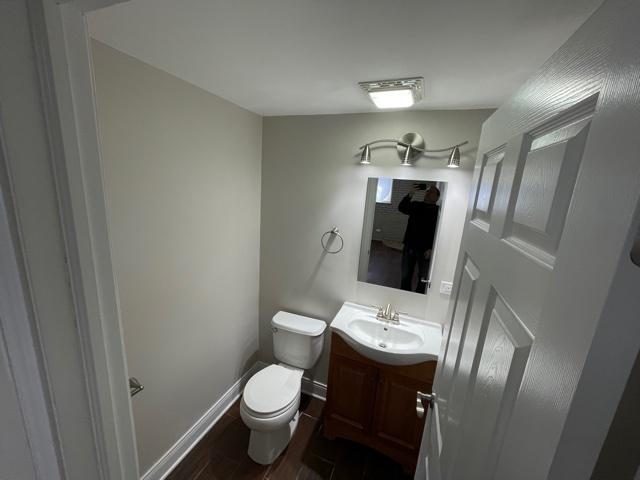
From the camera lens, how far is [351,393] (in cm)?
164

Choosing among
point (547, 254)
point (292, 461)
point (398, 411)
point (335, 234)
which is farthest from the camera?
point (335, 234)

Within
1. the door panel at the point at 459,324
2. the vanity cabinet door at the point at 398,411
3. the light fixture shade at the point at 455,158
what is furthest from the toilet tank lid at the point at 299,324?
the light fixture shade at the point at 455,158

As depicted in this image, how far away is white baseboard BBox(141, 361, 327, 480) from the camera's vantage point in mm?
1468

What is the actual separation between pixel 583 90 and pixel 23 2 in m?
0.85

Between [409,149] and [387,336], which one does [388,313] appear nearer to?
[387,336]

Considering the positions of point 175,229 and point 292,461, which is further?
point 292,461

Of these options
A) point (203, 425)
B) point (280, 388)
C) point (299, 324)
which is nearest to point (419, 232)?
point (299, 324)

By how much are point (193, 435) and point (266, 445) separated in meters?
0.52

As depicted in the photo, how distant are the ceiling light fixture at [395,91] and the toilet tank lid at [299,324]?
1.54 meters

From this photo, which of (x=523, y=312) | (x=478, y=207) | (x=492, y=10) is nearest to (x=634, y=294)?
(x=523, y=312)

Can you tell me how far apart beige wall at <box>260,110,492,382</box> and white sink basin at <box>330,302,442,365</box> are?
0.09m

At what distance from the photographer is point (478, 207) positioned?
811mm

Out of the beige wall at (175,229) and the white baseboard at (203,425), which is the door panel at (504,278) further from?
the white baseboard at (203,425)

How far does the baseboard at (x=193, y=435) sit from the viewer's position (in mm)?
1457
